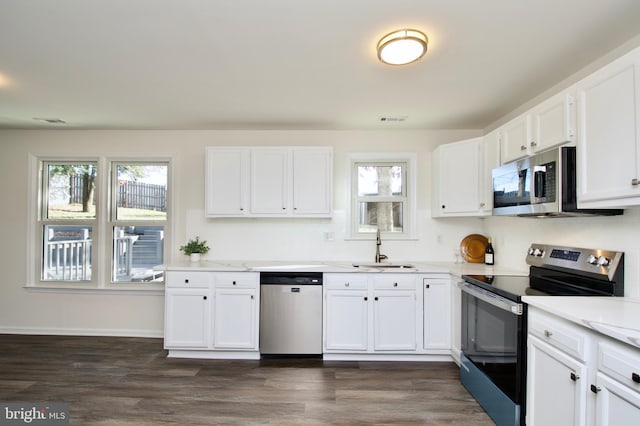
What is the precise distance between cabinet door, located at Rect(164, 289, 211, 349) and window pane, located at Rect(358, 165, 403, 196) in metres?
2.04

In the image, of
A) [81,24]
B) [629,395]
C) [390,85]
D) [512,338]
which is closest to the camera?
[629,395]

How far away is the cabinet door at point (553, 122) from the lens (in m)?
1.91

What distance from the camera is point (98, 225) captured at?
3.78 m

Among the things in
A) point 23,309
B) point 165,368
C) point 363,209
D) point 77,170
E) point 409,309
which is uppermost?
point 77,170

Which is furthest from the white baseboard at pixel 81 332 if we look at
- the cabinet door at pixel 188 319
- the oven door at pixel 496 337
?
the oven door at pixel 496 337

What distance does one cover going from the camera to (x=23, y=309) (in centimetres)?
374

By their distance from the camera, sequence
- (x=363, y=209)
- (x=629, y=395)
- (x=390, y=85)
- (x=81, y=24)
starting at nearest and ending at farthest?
(x=629, y=395)
(x=81, y=24)
(x=390, y=85)
(x=363, y=209)

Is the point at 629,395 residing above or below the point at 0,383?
above

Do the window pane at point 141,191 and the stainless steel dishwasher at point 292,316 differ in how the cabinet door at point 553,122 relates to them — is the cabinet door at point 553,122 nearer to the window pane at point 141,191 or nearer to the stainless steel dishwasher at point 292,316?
the stainless steel dishwasher at point 292,316

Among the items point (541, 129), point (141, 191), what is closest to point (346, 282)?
point (541, 129)

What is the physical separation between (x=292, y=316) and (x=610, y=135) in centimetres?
263

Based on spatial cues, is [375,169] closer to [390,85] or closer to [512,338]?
[390,85]

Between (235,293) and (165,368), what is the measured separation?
0.88 meters

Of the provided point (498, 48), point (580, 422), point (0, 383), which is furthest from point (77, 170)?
point (580, 422)
